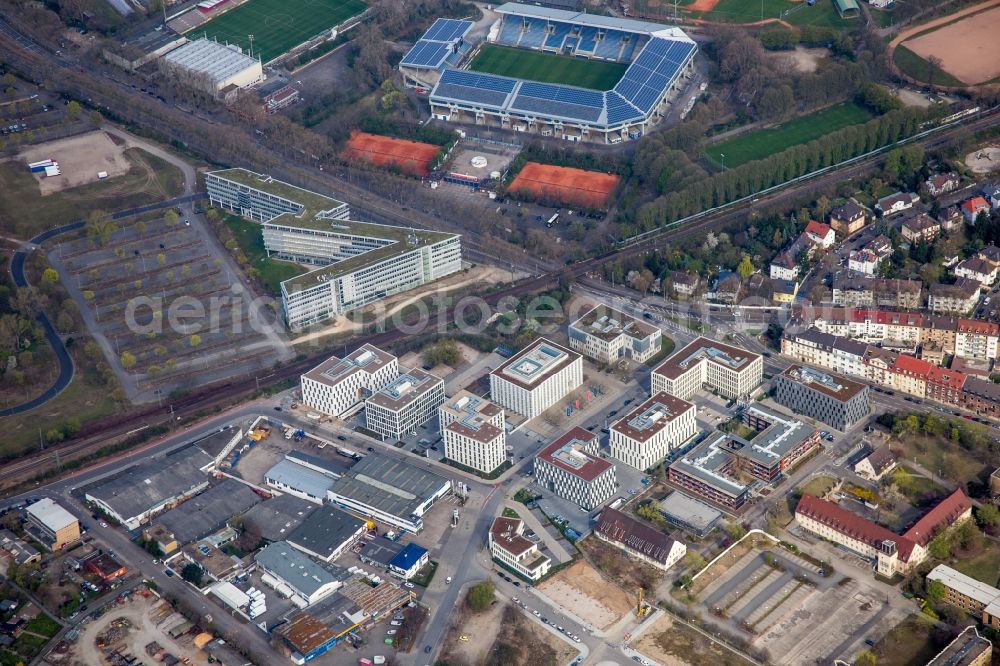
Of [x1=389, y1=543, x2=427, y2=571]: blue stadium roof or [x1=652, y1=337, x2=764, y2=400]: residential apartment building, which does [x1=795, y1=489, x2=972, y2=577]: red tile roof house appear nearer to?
[x1=652, y1=337, x2=764, y2=400]: residential apartment building

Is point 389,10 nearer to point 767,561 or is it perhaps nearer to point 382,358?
point 382,358

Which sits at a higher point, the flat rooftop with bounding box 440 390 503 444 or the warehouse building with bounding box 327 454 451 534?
the flat rooftop with bounding box 440 390 503 444

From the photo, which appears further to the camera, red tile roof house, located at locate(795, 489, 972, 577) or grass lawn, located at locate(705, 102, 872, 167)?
grass lawn, located at locate(705, 102, 872, 167)

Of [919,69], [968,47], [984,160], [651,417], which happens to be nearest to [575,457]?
[651,417]

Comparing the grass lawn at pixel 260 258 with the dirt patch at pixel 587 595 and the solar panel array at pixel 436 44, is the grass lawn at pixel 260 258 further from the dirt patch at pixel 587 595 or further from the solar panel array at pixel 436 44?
the dirt patch at pixel 587 595

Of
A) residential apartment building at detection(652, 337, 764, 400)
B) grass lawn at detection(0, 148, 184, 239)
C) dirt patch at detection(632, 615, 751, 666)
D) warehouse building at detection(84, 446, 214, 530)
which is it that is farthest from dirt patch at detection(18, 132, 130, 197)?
dirt patch at detection(632, 615, 751, 666)

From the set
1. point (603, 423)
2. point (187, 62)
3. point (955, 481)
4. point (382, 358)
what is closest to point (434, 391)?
point (382, 358)
